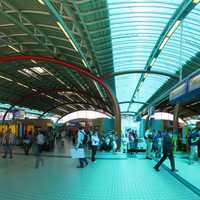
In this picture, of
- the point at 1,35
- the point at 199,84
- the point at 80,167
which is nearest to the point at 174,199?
the point at 199,84

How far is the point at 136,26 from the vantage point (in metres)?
22.9

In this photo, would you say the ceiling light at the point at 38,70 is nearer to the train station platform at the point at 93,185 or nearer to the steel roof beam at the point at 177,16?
the steel roof beam at the point at 177,16

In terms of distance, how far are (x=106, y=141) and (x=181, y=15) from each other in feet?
46.4

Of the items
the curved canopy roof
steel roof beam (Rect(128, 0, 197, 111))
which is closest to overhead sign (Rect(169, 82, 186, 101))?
the curved canopy roof

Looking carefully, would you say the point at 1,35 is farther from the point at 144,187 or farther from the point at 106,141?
the point at 144,187

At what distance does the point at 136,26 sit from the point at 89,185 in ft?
44.4

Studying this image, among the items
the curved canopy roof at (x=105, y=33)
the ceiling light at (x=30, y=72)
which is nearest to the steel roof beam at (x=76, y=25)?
the curved canopy roof at (x=105, y=33)

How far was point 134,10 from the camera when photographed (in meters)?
19.8

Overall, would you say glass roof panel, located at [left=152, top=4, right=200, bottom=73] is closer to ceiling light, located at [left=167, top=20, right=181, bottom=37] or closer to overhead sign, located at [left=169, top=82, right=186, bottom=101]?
ceiling light, located at [left=167, top=20, right=181, bottom=37]

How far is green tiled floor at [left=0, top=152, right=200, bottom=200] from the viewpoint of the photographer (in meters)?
10.0

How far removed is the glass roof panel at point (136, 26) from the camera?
18734mm

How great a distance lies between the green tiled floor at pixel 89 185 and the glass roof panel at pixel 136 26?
8402 millimetres

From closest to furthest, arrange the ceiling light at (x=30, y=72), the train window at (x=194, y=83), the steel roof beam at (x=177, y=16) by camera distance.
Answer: the train window at (x=194, y=83) < the steel roof beam at (x=177, y=16) < the ceiling light at (x=30, y=72)

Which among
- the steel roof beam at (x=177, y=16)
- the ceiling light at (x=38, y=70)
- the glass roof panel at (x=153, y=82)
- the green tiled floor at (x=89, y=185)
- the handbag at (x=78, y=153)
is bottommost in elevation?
the green tiled floor at (x=89, y=185)
